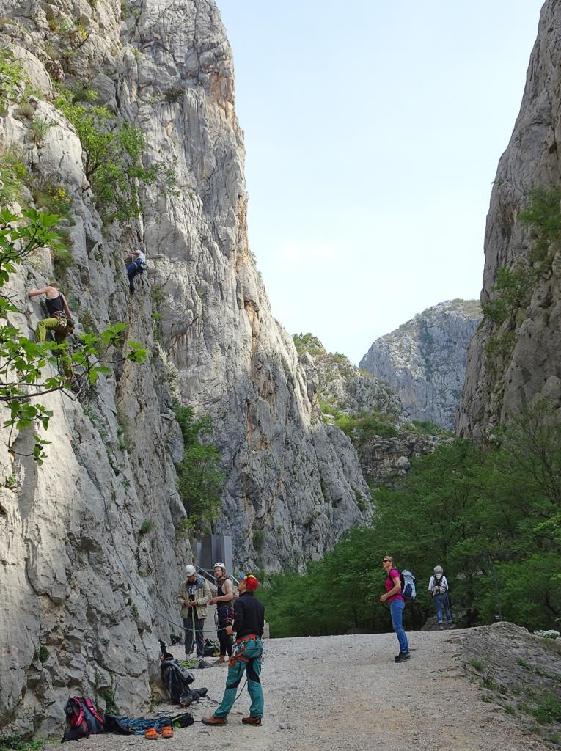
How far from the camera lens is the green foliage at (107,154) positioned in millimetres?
19031

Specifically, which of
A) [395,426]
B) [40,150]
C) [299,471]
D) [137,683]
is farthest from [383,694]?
[395,426]

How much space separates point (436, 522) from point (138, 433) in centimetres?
954

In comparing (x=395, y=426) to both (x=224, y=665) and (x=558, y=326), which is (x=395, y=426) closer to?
(x=558, y=326)

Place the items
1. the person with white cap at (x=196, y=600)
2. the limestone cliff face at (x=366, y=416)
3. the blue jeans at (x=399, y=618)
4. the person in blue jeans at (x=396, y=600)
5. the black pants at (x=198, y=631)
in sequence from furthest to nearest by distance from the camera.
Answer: the limestone cliff face at (x=366, y=416) < the black pants at (x=198, y=631) < the person with white cap at (x=196, y=600) < the blue jeans at (x=399, y=618) < the person in blue jeans at (x=396, y=600)

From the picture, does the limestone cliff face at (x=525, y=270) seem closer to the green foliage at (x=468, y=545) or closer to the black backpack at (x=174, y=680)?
the green foliage at (x=468, y=545)

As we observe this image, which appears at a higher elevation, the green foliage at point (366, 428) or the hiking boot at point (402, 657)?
the green foliage at point (366, 428)

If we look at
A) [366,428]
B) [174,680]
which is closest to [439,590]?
[174,680]

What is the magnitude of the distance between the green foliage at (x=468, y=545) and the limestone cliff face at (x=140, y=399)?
5.59m

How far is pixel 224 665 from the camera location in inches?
549

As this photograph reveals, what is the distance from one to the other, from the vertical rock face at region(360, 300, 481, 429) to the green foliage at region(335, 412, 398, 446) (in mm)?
50031

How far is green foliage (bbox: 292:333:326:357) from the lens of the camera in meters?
106

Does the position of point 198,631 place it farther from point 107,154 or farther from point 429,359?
point 429,359

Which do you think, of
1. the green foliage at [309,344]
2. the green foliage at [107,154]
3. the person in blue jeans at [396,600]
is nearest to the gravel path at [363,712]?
the person in blue jeans at [396,600]

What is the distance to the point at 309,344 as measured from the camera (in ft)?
350
